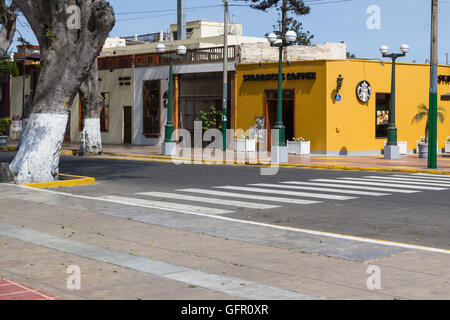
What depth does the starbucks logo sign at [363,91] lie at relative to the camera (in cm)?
3488

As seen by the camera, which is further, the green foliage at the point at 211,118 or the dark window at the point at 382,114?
the green foliage at the point at 211,118

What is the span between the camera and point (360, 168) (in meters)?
25.3

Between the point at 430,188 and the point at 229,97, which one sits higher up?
the point at 229,97

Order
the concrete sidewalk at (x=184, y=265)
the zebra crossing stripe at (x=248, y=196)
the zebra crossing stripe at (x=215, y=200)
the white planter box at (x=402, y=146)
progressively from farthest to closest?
the white planter box at (x=402, y=146) < the zebra crossing stripe at (x=248, y=196) < the zebra crossing stripe at (x=215, y=200) < the concrete sidewalk at (x=184, y=265)

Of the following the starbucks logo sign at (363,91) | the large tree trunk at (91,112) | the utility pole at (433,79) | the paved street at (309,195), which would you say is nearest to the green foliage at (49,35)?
the paved street at (309,195)

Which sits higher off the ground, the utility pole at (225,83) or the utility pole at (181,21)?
the utility pole at (181,21)

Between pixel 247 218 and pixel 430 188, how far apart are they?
7426 millimetres

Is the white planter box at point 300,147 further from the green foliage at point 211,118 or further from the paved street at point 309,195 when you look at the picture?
the paved street at point 309,195

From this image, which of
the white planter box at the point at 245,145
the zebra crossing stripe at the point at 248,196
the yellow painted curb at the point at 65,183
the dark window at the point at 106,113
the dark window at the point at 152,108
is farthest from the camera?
the dark window at the point at 106,113

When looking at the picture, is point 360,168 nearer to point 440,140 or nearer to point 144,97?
point 440,140

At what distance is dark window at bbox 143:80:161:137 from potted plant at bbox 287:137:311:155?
1132 centimetres

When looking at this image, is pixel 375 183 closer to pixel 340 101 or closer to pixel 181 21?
pixel 340 101

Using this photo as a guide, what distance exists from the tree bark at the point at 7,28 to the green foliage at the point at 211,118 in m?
13.7
